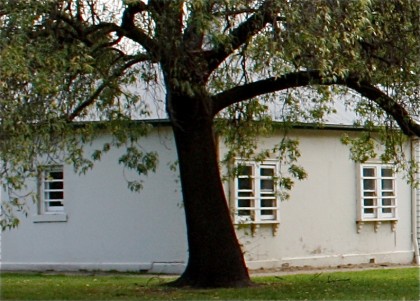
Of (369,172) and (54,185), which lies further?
(369,172)

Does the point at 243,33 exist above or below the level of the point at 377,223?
above

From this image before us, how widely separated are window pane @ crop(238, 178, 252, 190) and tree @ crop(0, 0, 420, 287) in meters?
3.40

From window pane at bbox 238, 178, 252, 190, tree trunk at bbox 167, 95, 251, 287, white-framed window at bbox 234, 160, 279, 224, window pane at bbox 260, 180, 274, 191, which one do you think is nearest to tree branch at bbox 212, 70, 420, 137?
tree trunk at bbox 167, 95, 251, 287

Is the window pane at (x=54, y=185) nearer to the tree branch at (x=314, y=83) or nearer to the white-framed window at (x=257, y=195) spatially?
the white-framed window at (x=257, y=195)

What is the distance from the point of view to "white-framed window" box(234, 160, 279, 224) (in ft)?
75.3

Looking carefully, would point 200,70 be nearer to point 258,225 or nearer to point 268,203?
point 258,225

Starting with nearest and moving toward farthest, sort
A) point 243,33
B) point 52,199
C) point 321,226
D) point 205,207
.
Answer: point 243,33 < point 205,207 < point 52,199 < point 321,226

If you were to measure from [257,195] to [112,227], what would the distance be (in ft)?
11.2

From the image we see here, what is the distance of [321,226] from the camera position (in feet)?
81.1

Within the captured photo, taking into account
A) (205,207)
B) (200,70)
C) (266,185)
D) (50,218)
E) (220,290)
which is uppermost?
(200,70)

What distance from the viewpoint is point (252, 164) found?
23.0m

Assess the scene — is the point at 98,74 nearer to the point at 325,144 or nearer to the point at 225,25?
the point at 225,25

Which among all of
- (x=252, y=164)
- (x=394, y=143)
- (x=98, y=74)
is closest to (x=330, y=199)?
(x=252, y=164)

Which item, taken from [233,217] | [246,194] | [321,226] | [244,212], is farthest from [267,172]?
[321,226]
